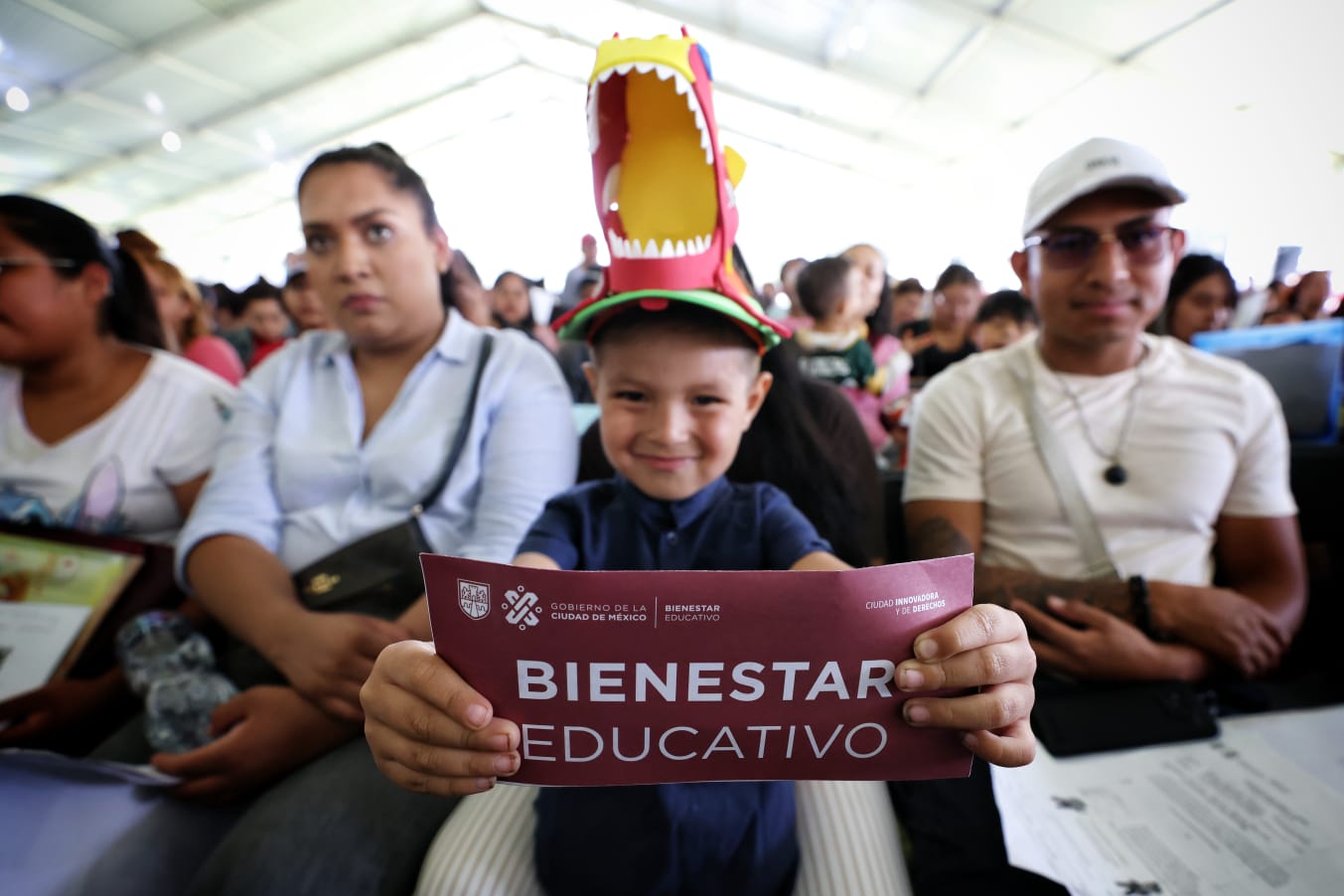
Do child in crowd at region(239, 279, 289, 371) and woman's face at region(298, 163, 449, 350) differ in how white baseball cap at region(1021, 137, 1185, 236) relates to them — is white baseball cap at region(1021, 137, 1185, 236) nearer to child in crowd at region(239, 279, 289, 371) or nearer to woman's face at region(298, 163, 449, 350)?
woman's face at region(298, 163, 449, 350)

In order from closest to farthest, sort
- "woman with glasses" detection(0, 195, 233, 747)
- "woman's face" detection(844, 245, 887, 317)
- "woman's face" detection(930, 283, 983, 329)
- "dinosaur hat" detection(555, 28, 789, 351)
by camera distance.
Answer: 1. "dinosaur hat" detection(555, 28, 789, 351)
2. "woman with glasses" detection(0, 195, 233, 747)
3. "woman's face" detection(844, 245, 887, 317)
4. "woman's face" detection(930, 283, 983, 329)

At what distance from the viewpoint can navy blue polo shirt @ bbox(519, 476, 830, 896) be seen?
699 mm

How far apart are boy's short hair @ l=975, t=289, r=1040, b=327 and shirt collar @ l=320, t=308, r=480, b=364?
101 inches

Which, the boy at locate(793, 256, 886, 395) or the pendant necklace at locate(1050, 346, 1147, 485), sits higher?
the boy at locate(793, 256, 886, 395)

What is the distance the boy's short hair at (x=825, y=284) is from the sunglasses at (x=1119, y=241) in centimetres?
150

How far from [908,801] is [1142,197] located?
127 cm

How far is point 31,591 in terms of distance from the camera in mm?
1169

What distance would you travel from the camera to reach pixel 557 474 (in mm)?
1240

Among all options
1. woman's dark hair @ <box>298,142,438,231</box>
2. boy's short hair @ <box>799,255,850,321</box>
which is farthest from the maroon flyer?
boy's short hair @ <box>799,255,850,321</box>

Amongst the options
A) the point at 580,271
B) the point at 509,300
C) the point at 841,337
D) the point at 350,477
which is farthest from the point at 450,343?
the point at 580,271

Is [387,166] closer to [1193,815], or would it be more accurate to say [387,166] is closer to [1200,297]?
[1193,815]

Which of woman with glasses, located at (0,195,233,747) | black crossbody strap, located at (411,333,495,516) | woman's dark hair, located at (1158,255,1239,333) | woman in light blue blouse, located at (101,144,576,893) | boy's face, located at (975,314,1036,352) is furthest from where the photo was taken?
boy's face, located at (975,314,1036,352)

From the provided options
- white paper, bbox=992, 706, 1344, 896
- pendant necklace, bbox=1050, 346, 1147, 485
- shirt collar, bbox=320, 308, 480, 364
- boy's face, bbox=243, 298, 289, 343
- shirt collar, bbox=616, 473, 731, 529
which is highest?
boy's face, bbox=243, 298, 289, 343

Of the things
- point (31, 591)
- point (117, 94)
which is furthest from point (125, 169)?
point (31, 591)
